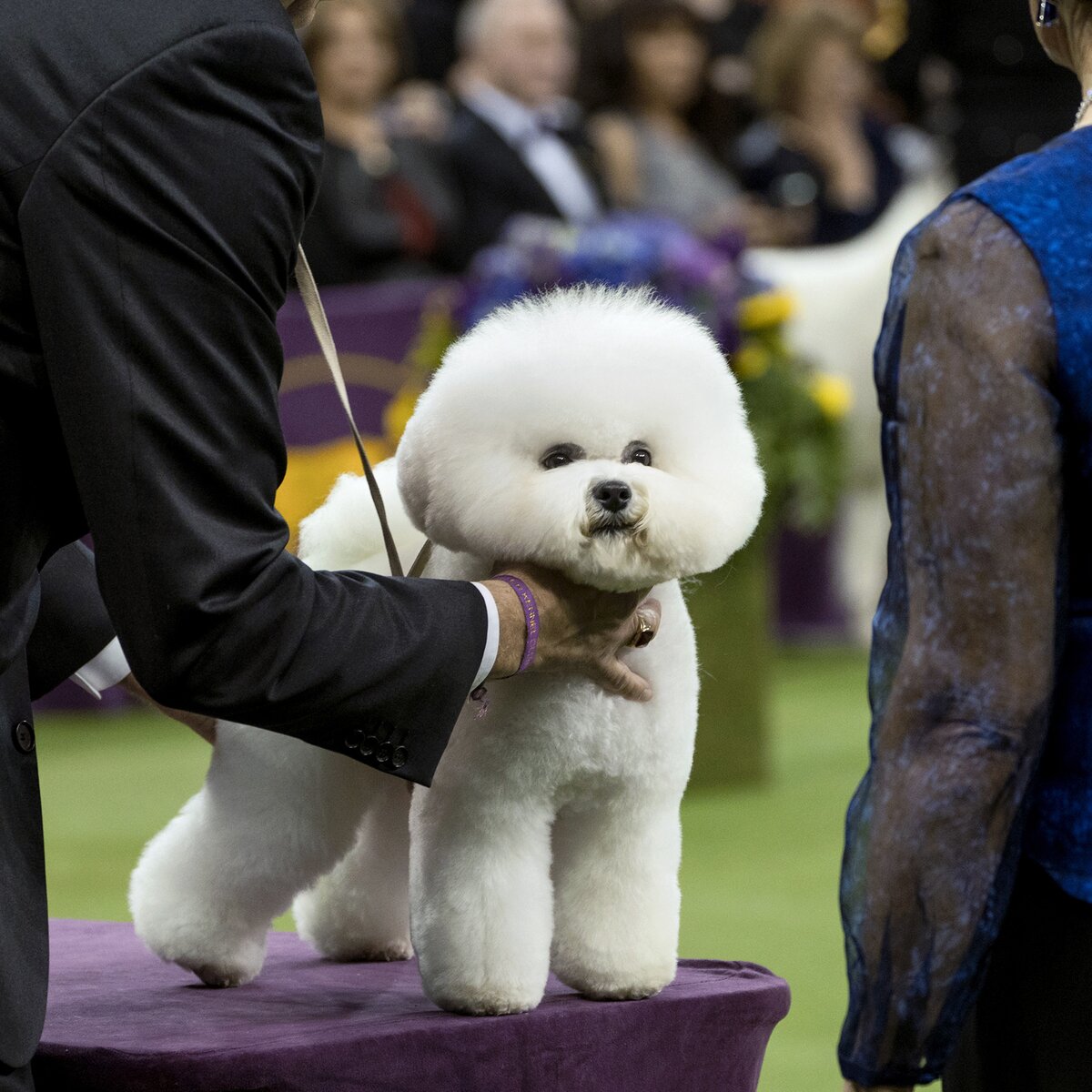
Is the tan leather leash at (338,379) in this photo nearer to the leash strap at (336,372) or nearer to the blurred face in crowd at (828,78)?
the leash strap at (336,372)

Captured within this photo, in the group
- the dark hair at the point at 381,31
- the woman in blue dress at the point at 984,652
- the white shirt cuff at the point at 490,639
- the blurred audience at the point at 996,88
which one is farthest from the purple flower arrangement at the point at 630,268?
the blurred audience at the point at 996,88

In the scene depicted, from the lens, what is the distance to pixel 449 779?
157 cm

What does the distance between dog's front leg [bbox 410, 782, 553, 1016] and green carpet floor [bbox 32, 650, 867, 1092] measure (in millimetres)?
829

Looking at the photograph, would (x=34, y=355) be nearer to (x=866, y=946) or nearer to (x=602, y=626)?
(x=602, y=626)

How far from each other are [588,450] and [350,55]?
4.18m

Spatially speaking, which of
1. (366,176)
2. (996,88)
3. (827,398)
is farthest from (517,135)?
(996,88)

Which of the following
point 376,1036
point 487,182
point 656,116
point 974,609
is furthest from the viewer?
point 656,116

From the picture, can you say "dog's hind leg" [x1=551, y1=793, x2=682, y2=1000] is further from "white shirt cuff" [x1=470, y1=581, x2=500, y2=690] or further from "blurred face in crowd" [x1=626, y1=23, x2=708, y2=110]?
"blurred face in crowd" [x1=626, y1=23, x2=708, y2=110]

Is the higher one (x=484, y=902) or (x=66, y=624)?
(x=66, y=624)

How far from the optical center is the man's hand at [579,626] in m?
1.47

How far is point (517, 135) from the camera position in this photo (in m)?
6.05

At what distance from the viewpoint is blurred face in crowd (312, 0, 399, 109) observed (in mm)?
5434

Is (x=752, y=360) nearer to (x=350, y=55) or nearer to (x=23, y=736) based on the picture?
(x=350, y=55)

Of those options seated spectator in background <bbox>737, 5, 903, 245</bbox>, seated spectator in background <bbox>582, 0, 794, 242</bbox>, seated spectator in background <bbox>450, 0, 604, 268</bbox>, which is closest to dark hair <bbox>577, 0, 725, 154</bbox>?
seated spectator in background <bbox>582, 0, 794, 242</bbox>
